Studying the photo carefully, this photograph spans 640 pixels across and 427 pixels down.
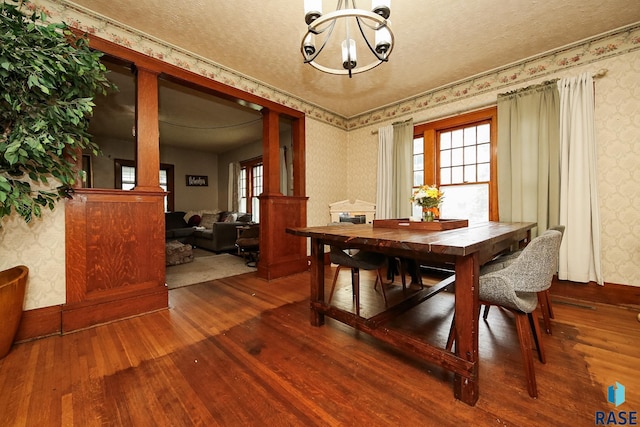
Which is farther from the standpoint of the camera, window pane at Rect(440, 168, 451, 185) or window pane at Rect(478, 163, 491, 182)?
window pane at Rect(440, 168, 451, 185)

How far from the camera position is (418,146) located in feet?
13.7

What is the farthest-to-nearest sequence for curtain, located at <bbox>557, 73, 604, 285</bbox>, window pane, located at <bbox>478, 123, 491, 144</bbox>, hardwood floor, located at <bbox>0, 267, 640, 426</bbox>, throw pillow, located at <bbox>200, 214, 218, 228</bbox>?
1. throw pillow, located at <bbox>200, 214, 218, 228</bbox>
2. window pane, located at <bbox>478, 123, 491, 144</bbox>
3. curtain, located at <bbox>557, 73, 604, 285</bbox>
4. hardwood floor, located at <bbox>0, 267, 640, 426</bbox>

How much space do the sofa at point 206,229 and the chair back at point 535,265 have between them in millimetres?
5260

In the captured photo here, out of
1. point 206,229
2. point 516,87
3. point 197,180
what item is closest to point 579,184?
point 516,87

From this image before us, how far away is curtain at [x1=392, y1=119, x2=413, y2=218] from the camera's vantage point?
404cm

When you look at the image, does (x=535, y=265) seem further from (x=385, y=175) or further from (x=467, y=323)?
(x=385, y=175)

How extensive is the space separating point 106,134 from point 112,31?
5091 mm

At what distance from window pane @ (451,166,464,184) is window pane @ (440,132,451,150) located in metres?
0.36

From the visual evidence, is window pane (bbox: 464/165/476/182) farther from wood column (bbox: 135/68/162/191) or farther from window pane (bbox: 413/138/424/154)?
wood column (bbox: 135/68/162/191)

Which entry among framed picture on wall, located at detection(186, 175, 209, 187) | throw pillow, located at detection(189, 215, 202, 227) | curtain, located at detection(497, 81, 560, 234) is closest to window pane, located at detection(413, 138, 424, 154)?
curtain, located at detection(497, 81, 560, 234)

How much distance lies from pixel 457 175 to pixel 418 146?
2.55ft

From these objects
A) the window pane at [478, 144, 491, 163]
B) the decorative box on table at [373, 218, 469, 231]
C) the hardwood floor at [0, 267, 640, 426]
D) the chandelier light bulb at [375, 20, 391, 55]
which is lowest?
the hardwood floor at [0, 267, 640, 426]

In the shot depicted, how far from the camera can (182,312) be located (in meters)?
2.49

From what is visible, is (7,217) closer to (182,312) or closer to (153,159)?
(153,159)
